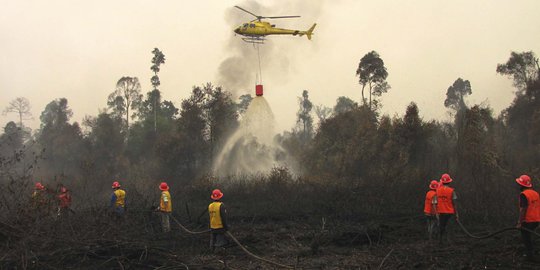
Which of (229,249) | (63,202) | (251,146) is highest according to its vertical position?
(251,146)

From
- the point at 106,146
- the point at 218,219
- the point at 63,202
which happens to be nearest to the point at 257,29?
the point at 63,202

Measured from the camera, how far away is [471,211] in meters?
19.9

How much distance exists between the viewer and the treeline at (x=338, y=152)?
2364 cm

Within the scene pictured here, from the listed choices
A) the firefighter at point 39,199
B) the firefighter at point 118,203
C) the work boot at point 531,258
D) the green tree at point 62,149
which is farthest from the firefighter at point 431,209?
the green tree at point 62,149

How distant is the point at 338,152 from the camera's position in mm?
39000

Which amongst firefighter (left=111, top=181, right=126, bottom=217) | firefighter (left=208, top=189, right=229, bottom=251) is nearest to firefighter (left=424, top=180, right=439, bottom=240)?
firefighter (left=208, top=189, right=229, bottom=251)

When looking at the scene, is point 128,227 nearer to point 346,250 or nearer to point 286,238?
point 286,238

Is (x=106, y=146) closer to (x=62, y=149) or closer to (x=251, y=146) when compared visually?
(x=62, y=149)

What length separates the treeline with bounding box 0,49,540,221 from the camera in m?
23.6

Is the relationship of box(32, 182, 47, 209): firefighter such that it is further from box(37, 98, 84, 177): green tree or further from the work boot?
box(37, 98, 84, 177): green tree

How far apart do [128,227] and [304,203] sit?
454 inches

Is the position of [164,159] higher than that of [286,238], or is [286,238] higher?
[164,159]

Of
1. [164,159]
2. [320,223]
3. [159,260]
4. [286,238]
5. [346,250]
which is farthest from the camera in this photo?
[164,159]

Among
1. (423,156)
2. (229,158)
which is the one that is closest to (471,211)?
(423,156)
